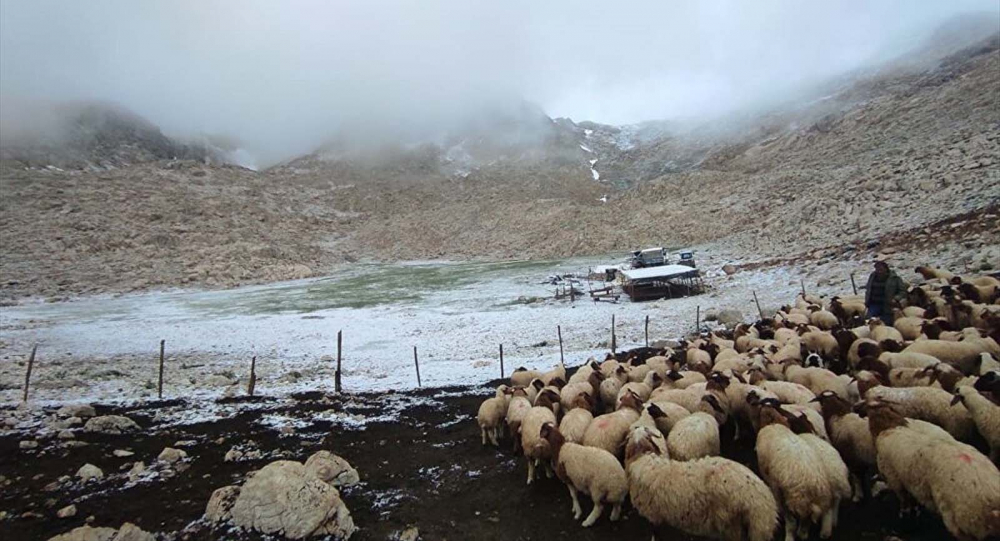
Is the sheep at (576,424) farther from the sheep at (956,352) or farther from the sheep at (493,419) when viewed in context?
the sheep at (956,352)

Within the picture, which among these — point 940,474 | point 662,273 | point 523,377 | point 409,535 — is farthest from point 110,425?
point 662,273

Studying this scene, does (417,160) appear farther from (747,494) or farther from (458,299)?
(747,494)

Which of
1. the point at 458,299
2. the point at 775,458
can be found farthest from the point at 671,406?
the point at 458,299

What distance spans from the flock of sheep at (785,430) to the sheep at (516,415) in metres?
0.03

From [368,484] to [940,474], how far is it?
8050 mm

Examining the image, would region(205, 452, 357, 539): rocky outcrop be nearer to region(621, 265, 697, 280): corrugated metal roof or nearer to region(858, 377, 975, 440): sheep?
region(858, 377, 975, 440): sheep

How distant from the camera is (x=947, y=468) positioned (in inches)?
198

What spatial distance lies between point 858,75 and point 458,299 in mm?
114417

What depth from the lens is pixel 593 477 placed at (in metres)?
6.92

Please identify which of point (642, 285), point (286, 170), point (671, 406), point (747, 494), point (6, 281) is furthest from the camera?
point (286, 170)

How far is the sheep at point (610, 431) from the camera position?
775 centimetres

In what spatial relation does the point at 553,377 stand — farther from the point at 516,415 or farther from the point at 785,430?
the point at 785,430

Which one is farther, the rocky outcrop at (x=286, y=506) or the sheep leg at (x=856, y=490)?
the rocky outcrop at (x=286, y=506)

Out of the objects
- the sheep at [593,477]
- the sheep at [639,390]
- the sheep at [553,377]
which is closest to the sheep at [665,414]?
the sheep at [639,390]
